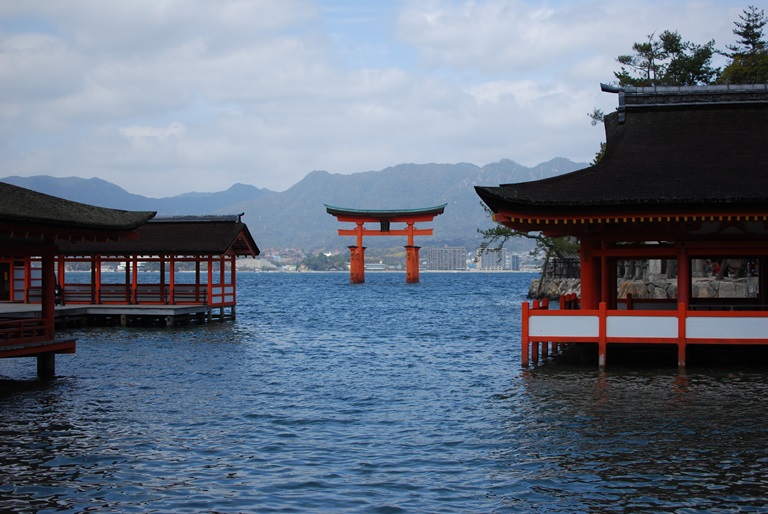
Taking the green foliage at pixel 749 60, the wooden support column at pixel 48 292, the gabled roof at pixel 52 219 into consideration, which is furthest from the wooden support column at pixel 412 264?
the wooden support column at pixel 48 292

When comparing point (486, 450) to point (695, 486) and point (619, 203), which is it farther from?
point (619, 203)

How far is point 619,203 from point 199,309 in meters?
22.8

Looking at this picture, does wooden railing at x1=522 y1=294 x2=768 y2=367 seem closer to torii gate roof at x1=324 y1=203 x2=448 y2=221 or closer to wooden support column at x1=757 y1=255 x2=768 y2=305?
wooden support column at x1=757 y1=255 x2=768 y2=305

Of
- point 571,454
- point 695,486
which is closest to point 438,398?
point 571,454

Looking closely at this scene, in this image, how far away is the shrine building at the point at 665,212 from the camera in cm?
1902

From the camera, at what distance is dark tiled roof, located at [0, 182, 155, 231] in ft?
57.6

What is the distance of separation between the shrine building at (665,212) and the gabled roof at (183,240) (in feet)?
58.9

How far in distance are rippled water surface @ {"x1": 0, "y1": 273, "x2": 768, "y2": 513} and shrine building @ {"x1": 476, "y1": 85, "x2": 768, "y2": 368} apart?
121 centimetres

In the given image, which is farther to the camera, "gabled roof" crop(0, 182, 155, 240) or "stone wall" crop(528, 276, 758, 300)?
"stone wall" crop(528, 276, 758, 300)

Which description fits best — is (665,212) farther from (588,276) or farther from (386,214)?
(386,214)

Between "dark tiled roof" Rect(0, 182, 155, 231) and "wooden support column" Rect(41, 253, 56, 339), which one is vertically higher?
"dark tiled roof" Rect(0, 182, 155, 231)

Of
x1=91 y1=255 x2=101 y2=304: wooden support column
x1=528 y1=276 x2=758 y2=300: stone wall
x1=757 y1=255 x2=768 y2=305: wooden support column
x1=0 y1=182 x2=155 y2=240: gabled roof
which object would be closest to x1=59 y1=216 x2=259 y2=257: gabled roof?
x1=91 y1=255 x2=101 y2=304: wooden support column

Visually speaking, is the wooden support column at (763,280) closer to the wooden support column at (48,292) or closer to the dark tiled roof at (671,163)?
the dark tiled roof at (671,163)

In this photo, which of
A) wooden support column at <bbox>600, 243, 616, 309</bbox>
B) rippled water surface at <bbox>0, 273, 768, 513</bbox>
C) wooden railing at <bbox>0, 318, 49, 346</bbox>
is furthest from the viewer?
wooden support column at <bbox>600, 243, 616, 309</bbox>
